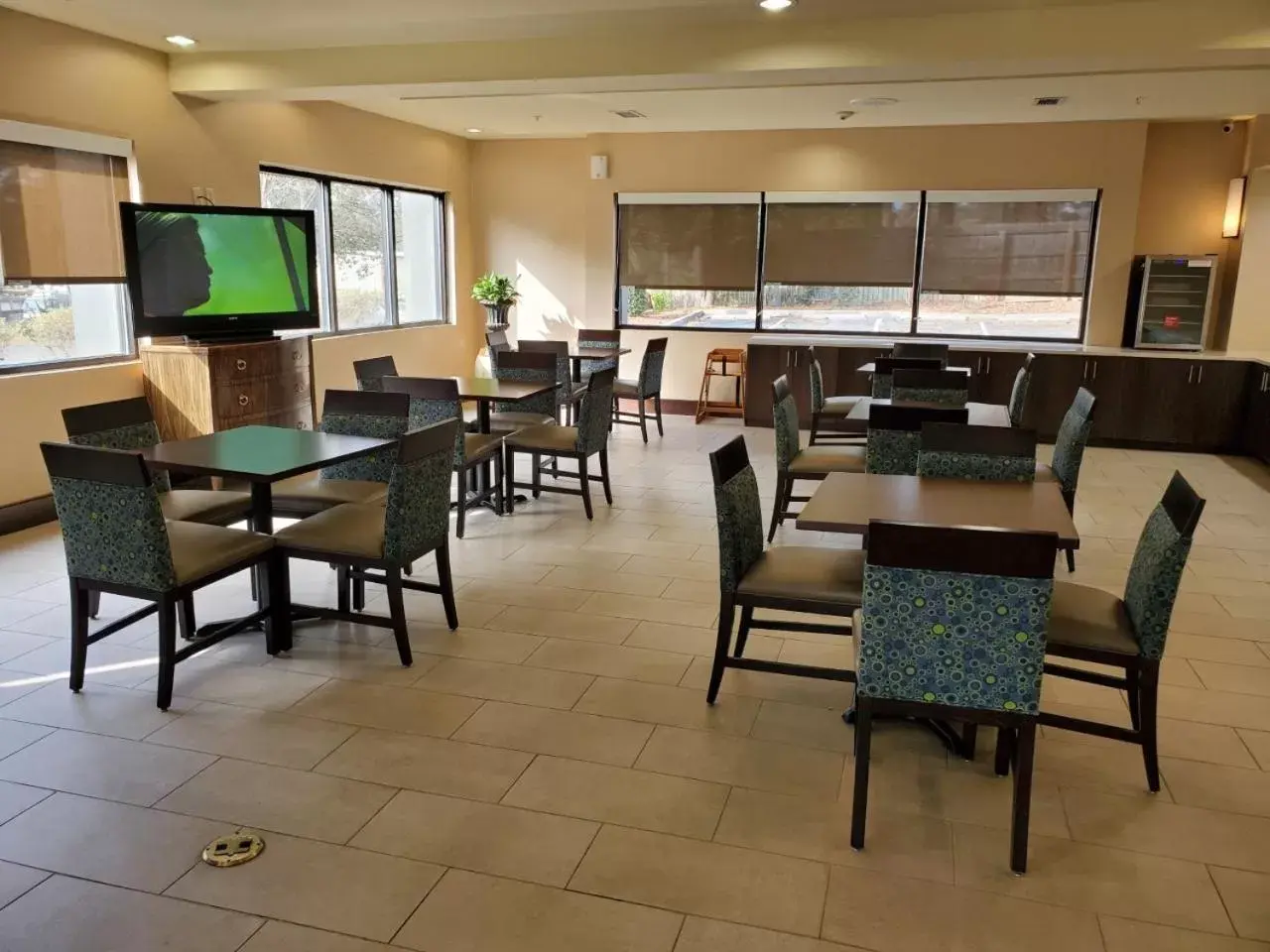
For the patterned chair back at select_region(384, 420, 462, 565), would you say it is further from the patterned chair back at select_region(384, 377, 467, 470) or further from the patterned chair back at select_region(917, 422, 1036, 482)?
the patterned chair back at select_region(917, 422, 1036, 482)

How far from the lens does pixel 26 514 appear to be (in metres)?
5.16

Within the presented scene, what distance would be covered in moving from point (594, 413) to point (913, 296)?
4.52 meters

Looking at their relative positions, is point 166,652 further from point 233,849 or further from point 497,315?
point 497,315

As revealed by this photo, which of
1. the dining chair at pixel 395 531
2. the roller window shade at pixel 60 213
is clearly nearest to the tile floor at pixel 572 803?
the dining chair at pixel 395 531

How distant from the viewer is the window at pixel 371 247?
7.59 m

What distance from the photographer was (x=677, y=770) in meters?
2.77

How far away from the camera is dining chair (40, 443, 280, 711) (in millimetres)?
2928

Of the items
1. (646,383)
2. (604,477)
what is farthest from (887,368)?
(604,477)

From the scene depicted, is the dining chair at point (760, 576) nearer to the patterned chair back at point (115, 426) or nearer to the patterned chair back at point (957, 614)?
the patterned chair back at point (957, 614)

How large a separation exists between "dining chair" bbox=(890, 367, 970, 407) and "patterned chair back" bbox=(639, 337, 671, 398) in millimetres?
2670

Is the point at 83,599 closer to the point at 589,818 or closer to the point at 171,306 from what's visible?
the point at 589,818

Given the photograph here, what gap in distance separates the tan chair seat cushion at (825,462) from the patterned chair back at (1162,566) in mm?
2176

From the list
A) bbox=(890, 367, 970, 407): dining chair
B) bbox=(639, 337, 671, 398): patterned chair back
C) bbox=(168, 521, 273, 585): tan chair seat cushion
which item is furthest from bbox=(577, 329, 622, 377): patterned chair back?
bbox=(168, 521, 273, 585): tan chair seat cushion

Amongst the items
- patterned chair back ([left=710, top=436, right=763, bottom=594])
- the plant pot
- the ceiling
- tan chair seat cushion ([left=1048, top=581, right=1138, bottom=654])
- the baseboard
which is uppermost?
the ceiling
